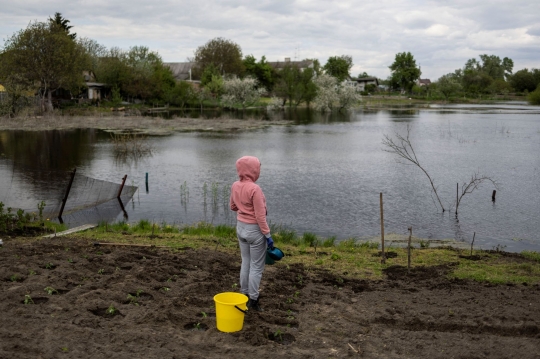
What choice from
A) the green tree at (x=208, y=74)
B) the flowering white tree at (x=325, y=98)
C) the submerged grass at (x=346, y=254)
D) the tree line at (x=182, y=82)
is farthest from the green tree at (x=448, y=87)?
the submerged grass at (x=346, y=254)

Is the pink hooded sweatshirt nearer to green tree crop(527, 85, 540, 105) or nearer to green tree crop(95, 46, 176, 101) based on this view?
green tree crop(95, 46, 176, 101)

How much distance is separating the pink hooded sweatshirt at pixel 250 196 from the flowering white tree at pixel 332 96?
253ft

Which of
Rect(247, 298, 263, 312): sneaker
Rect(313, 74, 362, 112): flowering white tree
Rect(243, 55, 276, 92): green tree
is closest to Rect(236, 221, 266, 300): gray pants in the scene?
Rect(247, 298, 263, 312): sneaker

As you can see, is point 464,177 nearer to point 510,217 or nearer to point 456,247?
point 510,217

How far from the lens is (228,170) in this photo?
26656 millimetres

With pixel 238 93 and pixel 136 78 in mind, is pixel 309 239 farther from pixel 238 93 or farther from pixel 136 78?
pixel 238 93

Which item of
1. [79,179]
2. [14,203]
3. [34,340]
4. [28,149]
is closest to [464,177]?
[79,179]

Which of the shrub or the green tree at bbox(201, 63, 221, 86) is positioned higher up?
the green tree at bbox(201, 63, 221, 86)

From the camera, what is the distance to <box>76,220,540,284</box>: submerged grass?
9.76m

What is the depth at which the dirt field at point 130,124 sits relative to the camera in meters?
48.9

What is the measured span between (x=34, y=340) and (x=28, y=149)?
31858mm

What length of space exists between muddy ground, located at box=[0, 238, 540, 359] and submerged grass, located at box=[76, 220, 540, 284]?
0.72 meters

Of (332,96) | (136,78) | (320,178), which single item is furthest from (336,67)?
(320,178)

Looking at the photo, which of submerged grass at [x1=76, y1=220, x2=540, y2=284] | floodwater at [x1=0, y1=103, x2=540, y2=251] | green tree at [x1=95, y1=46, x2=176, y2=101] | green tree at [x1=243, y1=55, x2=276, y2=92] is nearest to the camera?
submerged grass at [x1=76, y1=220, x2=540, y2=284]
